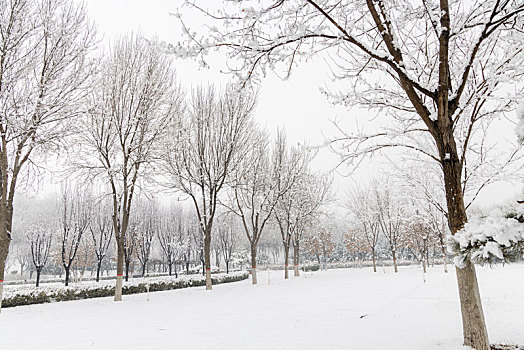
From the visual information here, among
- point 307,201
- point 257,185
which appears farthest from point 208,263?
point 307,201

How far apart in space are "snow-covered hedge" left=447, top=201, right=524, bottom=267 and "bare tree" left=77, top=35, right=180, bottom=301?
1126 cm

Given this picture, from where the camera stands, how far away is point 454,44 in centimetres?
527

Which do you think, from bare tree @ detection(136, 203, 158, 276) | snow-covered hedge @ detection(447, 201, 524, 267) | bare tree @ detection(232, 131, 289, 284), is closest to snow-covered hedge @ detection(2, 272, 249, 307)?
bare tree @ detection(232, 131, 289, 284)

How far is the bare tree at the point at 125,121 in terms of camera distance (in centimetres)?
1155

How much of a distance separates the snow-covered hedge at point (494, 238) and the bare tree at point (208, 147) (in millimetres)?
13304

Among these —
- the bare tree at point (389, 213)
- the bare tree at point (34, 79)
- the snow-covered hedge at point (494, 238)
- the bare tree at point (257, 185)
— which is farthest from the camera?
the bare tree at point (389, 213)

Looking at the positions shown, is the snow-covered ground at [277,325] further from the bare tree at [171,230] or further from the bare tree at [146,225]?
the bare tree at [171,230]

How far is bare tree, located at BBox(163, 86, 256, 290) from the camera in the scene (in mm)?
14992

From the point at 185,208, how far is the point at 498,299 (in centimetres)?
4013

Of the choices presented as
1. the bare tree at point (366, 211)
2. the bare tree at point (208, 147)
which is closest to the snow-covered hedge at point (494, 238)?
the bare tree at point (208, 147)

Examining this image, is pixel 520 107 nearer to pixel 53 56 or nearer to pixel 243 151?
pixel 53 56

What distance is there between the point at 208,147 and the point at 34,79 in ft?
24.6

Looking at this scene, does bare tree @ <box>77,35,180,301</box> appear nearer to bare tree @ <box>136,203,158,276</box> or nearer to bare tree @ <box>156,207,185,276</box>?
bare tree @ <box>136,203,158,276</box>

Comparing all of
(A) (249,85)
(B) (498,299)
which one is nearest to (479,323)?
(A) (249,85)
